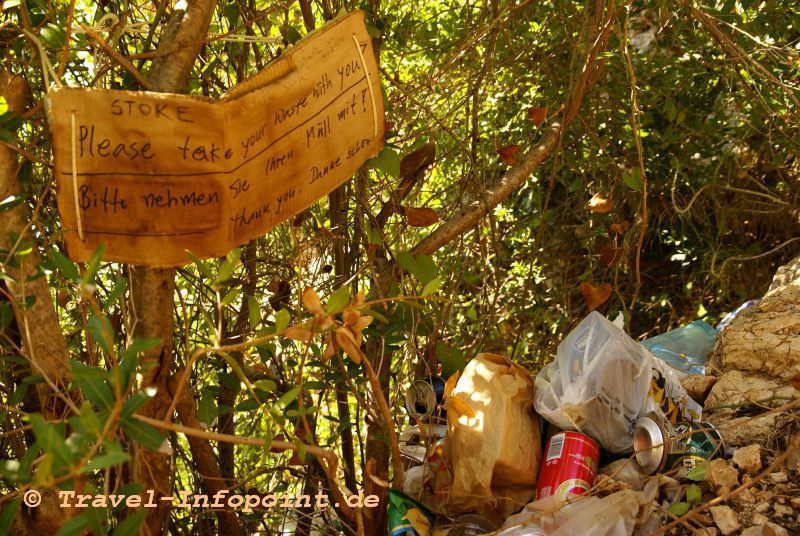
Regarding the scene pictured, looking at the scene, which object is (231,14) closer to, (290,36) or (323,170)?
(290,36)

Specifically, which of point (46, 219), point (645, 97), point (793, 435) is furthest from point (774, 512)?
point (645, 97)

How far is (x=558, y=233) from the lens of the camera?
11.7ft

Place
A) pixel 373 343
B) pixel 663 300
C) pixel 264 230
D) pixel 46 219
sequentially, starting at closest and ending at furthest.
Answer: pixel 264 230
pixel 46 219
pixel 373 343
pixel 663 300

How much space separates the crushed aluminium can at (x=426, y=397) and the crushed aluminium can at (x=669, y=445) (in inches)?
17.0

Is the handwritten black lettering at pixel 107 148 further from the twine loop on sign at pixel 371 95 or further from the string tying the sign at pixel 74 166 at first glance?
the twine loop on sign at pixel 371 95

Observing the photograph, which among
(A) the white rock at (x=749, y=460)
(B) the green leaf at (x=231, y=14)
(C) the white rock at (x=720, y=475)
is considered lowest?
(C) the white rock at (x=720, y=475)

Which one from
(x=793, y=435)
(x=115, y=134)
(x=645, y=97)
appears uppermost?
(x=645, y=97)

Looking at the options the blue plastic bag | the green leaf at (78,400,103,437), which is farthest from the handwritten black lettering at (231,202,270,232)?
the blue plastic bag

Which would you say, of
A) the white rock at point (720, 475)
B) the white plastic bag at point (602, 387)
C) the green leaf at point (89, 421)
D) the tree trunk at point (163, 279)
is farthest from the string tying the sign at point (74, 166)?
the white rock at point (720, 475)

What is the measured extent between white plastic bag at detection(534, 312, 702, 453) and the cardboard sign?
26.1 inches

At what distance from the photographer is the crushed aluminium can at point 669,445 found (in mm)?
1671

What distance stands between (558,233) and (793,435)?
1916mm

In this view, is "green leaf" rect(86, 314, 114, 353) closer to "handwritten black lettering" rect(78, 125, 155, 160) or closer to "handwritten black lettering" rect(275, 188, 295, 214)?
"handwritten black lettering" rect(78, 125, 155, 160)

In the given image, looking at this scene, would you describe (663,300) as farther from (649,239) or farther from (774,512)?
(774,512)
